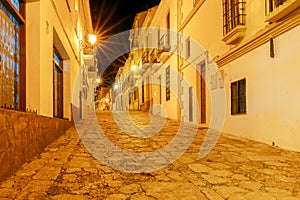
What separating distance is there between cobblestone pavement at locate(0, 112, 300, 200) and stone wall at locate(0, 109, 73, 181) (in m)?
0.14

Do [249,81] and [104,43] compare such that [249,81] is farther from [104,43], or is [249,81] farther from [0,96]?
[104,43]

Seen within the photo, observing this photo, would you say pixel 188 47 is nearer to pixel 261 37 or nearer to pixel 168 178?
pixel 261 37

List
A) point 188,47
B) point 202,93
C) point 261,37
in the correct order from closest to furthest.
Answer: point 261,37 → point 202,93 → point 188,47

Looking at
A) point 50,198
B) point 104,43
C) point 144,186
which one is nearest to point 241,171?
point 144,186

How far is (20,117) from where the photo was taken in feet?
14.3

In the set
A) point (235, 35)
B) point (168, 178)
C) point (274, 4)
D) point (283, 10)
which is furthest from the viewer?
point (235, 35)

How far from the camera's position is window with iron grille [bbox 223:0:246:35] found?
865 cm

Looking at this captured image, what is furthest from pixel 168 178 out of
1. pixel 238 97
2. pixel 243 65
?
pixel 238 97

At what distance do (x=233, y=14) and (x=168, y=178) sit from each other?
616cm

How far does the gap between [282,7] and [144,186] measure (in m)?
4.49

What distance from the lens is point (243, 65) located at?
868 cm

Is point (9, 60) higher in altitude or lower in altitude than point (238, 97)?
higher

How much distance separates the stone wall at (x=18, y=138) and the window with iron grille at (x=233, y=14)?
5.75m

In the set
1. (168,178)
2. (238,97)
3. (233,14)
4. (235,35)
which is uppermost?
(233,14)
